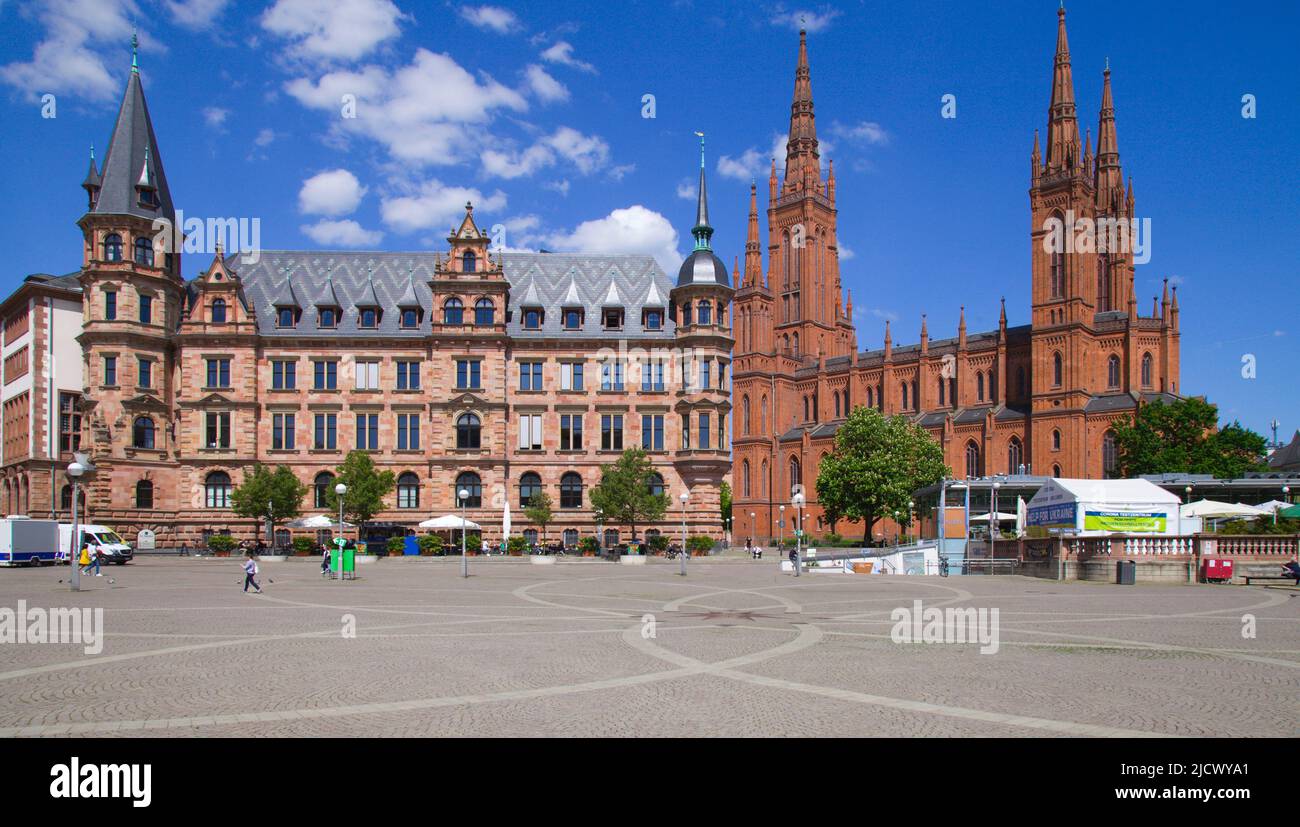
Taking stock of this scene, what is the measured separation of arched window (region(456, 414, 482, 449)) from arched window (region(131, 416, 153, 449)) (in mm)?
19605

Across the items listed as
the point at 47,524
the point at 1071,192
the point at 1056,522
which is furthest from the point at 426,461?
the point at 1071,192

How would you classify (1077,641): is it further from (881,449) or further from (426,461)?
(881,449)

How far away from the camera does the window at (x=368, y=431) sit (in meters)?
63.4

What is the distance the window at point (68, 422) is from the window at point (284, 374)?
15.3 m

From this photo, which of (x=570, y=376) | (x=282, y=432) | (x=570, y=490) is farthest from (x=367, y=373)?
(x=570, y=490)

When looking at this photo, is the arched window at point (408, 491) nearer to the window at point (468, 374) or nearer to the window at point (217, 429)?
the window at point (468, 374)

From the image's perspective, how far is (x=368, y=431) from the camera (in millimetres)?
63531

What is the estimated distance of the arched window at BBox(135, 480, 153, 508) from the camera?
60844 mm

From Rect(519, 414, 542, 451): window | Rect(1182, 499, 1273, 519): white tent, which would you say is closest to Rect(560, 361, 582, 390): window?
Rect(519, 414, 542, 451): window

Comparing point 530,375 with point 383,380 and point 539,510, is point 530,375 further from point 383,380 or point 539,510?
point 539,510

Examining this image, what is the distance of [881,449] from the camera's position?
84.7 metres

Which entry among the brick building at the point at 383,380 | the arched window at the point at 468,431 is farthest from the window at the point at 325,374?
the arched window at the point at 468,431
